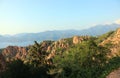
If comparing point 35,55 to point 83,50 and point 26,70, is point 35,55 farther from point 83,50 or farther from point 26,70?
point 83,50

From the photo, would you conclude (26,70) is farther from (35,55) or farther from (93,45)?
(93,45)

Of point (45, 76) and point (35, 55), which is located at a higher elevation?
point (35, 55)

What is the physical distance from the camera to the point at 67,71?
Answer: 6894 centimetres

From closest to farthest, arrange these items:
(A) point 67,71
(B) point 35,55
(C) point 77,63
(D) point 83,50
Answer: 1. (A) point 67,71
2. (C) point 77,63
3. (D) point 83,50
4. (B) point 35,55

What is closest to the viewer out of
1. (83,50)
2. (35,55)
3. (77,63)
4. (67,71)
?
(67,71)

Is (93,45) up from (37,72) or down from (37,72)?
up

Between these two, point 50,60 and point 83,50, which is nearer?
point 83,50

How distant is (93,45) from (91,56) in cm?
577

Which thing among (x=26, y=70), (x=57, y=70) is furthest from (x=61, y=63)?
(x=26, y=70)

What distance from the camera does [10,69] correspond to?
252 ft

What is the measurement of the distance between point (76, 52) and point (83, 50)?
7.18ft

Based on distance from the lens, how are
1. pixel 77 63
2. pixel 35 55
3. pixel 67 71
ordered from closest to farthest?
pixel 67 71
pixel 77 63
pixel 35 55

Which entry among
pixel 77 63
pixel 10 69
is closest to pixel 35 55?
pixel 10 69

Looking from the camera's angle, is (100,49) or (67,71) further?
(100,49)
